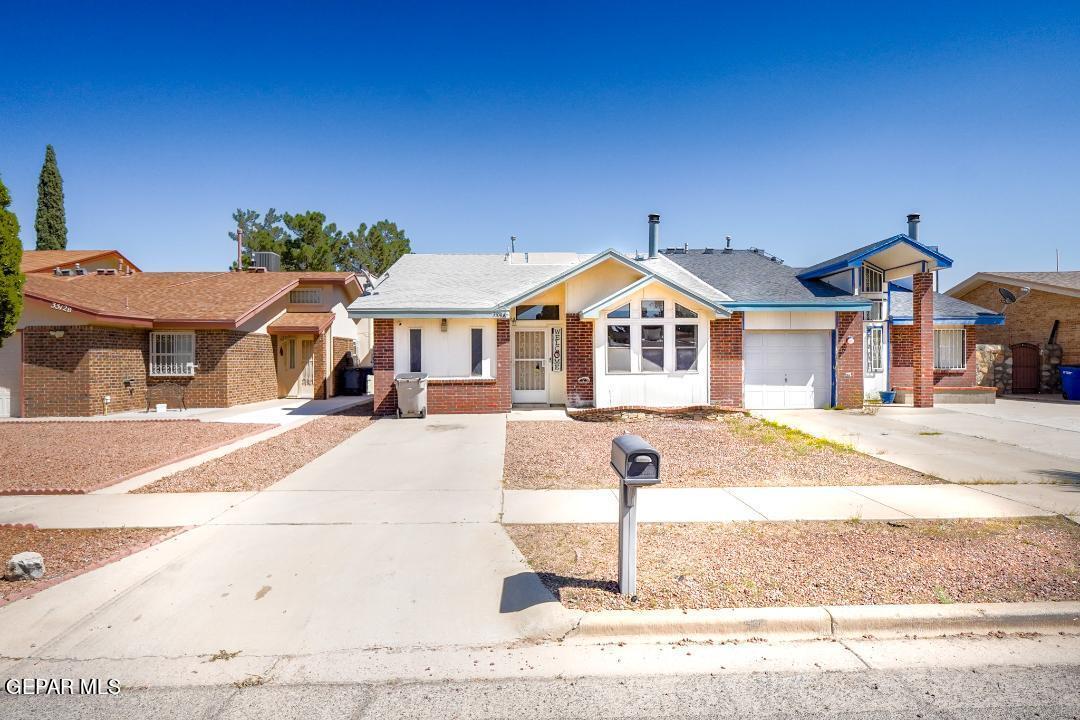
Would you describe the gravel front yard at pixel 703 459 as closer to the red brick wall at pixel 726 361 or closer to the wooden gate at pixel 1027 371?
the red brick wall at pixel 726 361

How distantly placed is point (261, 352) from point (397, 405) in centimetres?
729

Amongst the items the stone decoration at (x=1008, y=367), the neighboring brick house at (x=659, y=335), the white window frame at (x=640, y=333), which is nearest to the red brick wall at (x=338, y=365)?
the neighboring brick house at (x=659, y=335)

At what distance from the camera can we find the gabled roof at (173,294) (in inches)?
595

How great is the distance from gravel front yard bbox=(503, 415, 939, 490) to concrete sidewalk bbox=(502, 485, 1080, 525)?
391 millimetres

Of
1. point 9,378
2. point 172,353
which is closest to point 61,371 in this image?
point 9,378

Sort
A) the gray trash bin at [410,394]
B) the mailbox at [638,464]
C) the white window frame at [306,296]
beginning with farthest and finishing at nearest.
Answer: the white window frame at [306,296] < the gray trash bin at [410,394] < the mailbox at [638,464]

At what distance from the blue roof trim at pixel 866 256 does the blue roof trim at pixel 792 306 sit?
1601mm

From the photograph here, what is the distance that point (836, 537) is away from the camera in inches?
211

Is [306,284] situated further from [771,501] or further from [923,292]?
[923,292]

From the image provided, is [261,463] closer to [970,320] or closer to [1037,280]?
[970,320]

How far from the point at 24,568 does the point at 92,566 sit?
440mm

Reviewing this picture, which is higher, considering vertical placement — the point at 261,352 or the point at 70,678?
the point at 261,352

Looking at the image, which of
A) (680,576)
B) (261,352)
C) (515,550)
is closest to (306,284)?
(261,352)

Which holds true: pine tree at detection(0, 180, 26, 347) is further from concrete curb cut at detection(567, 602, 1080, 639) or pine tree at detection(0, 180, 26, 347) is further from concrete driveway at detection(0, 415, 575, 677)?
concrete curb cut at detection(567, 602, 1080, 639)
